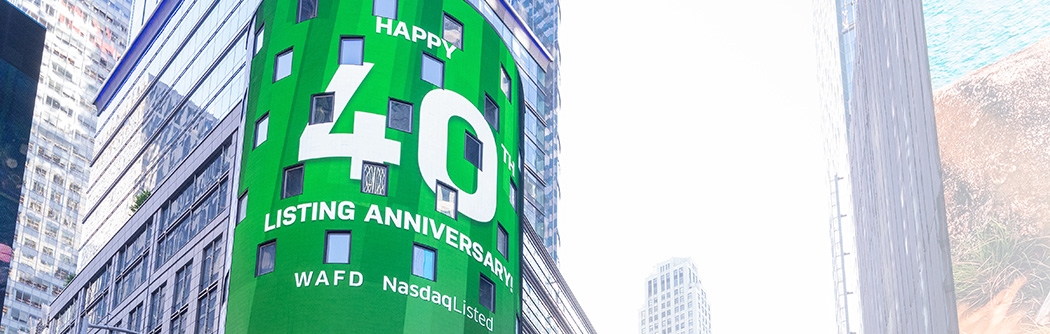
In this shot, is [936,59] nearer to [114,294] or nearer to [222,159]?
[222,159]

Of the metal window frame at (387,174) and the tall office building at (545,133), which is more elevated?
the tall office building at (545,133)

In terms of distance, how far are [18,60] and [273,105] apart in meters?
14.0

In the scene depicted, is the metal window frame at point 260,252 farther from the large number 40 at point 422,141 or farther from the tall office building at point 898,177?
the tall office building at point 898,177

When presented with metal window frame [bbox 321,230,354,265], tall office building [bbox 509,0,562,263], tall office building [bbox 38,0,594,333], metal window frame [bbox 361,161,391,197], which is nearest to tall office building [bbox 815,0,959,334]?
tall office building [bbox 38,0,594,333]

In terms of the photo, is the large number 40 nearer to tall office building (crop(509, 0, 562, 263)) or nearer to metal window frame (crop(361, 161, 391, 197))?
metal window frame (crop(361, 161, 391, 197))

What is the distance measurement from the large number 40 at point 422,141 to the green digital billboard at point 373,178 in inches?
2.7

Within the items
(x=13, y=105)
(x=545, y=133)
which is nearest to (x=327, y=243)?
(x=13, y=105)

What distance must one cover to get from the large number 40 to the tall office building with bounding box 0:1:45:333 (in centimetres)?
1411

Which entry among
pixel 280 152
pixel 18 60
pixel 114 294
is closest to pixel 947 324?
pixel 280 152

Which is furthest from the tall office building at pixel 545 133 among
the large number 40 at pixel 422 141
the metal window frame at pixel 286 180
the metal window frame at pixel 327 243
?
the metal window frame at pixel 327 243

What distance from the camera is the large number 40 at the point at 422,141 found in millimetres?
63062

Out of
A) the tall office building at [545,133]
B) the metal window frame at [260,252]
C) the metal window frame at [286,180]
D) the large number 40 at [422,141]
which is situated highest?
the tall office building at [545,133]

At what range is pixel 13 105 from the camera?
66438 mm

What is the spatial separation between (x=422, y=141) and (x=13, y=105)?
66.6ft
